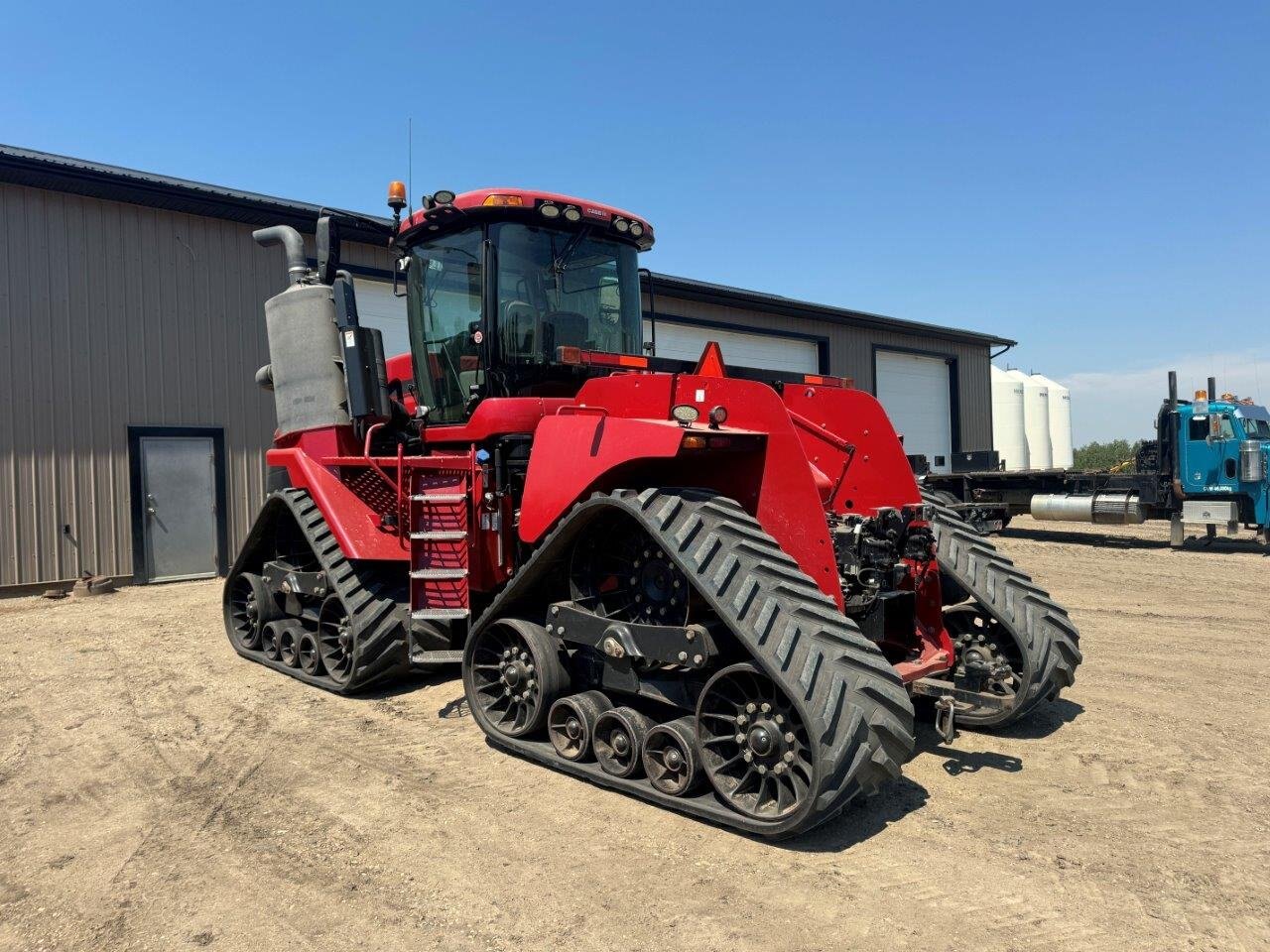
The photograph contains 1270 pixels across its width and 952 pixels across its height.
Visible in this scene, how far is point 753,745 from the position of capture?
3.56 metres

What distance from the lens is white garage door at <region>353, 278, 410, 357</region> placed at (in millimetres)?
13883

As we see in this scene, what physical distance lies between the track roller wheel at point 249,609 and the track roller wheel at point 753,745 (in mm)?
4824

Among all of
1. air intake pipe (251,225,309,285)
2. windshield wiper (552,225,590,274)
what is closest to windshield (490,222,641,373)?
windshield wiper (552,225,590,274)

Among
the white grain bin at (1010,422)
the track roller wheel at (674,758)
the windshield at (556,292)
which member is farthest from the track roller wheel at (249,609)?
the white grain bin at (1010,422)

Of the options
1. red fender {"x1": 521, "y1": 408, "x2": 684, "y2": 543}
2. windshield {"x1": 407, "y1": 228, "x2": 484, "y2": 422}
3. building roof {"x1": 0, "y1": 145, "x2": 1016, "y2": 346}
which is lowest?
red fender {"x1": 521, "y1": 408, "x2": 684, "y2": 543}

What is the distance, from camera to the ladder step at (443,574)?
545cm

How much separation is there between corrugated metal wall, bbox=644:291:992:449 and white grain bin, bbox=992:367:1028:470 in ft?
6.21

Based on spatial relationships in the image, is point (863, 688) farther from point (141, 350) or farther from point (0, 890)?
point (141, 350)

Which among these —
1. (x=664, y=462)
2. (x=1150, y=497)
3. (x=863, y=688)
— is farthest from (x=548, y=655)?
(x=1150, y=497)

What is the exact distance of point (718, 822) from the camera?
3672 millimetres

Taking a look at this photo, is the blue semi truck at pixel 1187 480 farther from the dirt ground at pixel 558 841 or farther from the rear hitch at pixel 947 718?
the rear hitch at pixel 947 718

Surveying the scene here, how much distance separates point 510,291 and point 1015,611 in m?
3.59

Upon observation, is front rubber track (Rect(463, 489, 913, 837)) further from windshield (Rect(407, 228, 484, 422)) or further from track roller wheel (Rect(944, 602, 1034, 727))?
windshield (Rect(407, 228, 484, 422))

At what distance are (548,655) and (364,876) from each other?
1.46 metres
